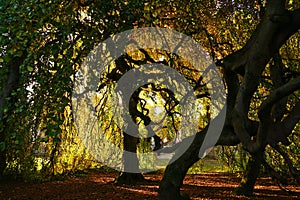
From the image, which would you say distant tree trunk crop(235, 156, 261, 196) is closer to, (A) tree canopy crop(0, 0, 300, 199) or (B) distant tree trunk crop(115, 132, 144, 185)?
(A) tree canopy crop(0, 0, 300, 199)

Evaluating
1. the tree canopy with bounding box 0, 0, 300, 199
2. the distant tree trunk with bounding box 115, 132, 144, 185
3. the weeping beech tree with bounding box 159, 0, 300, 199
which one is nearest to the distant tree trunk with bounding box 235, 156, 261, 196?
the tree canopy with bounding box 0, 0, 300, 199

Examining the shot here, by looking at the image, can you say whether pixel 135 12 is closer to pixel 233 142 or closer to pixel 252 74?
pixel 252 74

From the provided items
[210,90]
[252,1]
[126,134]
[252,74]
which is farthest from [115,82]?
[252,74]

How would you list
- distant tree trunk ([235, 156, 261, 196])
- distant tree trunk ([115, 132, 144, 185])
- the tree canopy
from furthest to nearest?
distant tree trunk ([115, 132, 144, 185]) → distant tree trunk ([235, 156, 261, 196]) → the tree canopy

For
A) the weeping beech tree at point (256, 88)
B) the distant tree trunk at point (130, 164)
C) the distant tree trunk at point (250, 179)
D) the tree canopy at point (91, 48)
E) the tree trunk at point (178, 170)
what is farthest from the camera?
the distant tree trunk at point (130, 164)

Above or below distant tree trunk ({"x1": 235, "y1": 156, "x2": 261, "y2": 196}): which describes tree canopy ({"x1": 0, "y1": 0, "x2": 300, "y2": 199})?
above

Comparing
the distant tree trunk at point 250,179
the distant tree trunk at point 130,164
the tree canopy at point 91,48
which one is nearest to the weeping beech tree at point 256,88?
the tree canopy at point 91,48

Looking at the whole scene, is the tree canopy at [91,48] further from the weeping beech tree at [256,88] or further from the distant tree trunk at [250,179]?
the distant tree trunk at [250,179]

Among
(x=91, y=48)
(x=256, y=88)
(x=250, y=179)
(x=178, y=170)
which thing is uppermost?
(x=91, y=48)

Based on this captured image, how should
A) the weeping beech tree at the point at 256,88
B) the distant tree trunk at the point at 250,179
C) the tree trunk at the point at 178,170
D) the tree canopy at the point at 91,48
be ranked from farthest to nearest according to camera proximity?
the distant tree trunk at the point at 250,179 < the tree trunk at the point at 178,170 < the weeping beech tree at the point at 256,88 < the tree canopy at the point at 91,48

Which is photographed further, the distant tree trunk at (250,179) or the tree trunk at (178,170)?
the distant tree trunk at (250,179)

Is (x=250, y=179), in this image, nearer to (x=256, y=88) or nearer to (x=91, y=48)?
(x=256, y=88)

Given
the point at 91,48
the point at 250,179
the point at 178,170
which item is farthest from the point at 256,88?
the point at 250,179

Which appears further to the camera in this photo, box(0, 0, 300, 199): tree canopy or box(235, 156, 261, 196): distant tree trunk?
box(235, 156, 261, 196): distant tree trunk
